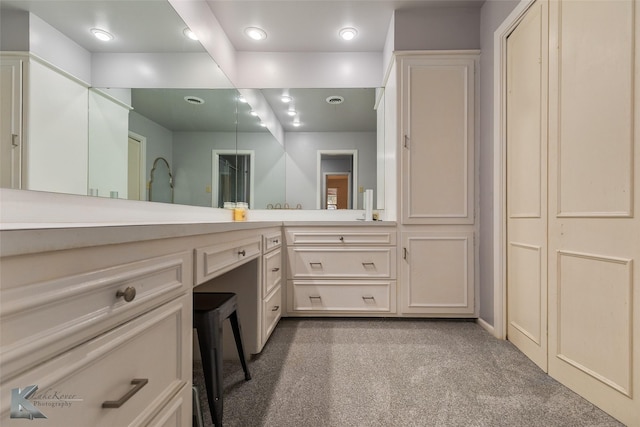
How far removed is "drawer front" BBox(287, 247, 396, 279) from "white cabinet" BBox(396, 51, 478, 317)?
0.52 ft

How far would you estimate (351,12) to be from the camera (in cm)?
228

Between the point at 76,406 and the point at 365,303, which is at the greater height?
the point at 76,406

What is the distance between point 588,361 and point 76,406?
6.04ft

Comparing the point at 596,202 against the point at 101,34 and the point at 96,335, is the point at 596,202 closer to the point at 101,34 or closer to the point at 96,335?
the point at 96,335

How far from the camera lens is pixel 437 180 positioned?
7.45ft

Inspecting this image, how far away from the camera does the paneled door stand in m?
1.55

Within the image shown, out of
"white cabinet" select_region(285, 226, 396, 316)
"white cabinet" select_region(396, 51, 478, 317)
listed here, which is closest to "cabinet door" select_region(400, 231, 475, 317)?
"white cabinet" select_region(396, 51, 478, 317)

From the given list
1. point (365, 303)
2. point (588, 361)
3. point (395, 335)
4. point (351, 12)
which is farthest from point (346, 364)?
point (351, 12)

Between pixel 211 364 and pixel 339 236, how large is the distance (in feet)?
4.63

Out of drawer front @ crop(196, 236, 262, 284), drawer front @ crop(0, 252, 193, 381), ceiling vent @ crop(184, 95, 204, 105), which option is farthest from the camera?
ceiling vent @ crop(184, 95, 204, 105)

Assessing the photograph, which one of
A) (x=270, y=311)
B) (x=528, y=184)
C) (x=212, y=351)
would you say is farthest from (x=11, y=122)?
(x=528, y=184)

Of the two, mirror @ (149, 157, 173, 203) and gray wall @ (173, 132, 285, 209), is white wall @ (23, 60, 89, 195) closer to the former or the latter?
mirror @ (149, 157, 173, 203)

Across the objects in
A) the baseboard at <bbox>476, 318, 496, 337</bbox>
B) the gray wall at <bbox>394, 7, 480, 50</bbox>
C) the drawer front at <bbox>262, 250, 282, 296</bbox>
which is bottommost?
the baseboard at <bbox>476, 318, 496, 337</bbox>

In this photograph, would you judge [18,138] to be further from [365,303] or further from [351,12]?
[351,12]
